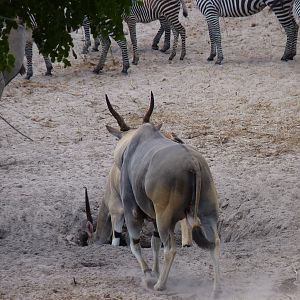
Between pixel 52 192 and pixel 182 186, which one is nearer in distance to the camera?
pixel 182 186

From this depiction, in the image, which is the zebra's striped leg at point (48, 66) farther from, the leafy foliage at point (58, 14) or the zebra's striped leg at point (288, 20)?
the leafy foliage at point (58, 14)

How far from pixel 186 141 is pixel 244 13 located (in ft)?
16.2

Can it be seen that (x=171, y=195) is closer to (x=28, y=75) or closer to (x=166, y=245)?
(x=166, y=245)

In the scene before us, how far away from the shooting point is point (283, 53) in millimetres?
16016

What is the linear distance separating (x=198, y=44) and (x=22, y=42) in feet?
23.2

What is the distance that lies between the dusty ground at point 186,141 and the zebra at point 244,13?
0.38 metres

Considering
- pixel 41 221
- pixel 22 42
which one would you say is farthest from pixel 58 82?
pixel 41 221

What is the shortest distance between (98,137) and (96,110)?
1376 millimetres

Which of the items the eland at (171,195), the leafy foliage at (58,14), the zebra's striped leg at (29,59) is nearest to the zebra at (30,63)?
the zebra's striped leg at (29,59)

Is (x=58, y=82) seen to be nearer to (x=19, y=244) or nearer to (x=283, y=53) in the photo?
(x=283, y=53)

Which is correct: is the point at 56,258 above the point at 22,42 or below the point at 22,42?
below

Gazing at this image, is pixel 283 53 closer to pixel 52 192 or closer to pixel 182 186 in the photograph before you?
pixel 52 192

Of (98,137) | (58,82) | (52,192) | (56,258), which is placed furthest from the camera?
(58,82)

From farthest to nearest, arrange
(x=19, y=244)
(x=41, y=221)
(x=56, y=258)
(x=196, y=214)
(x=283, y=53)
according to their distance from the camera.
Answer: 1. (x=283, y=53)
2. (x=41, y=221)
3. (x=19, y=244)
4. (x=56, y=258)
5. (x=196, y=214)
